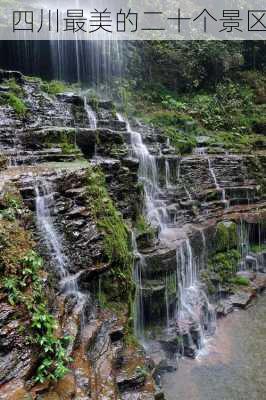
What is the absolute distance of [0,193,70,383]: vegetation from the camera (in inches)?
199

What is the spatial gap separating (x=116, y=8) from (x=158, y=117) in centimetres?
753

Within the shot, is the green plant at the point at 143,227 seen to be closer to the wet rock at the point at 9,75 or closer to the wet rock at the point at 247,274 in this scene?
the wet rock at the point at 247,274

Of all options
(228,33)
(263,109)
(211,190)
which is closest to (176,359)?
A: (211,190)

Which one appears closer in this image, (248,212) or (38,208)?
(38,208)

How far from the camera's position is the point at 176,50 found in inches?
917

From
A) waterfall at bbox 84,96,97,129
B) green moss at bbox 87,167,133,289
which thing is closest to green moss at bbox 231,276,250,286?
green moss at bbox 87,167,133,289

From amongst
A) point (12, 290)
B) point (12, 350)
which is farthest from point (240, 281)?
point (12, 350)

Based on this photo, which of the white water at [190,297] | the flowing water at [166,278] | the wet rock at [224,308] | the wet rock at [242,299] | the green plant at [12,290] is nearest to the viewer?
the green plant at [12,290]

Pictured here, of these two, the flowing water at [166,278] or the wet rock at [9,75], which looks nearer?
the flowing water at [166,278]

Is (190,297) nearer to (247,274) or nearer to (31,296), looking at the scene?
(247,274)

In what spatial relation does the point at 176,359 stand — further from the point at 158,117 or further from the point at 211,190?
the point at 158,117

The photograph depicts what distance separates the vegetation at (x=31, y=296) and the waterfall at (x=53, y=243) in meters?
0.83


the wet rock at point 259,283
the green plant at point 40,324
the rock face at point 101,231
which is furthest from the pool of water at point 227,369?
the green plant at point 40,324

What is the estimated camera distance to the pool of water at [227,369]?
8.32 meters
